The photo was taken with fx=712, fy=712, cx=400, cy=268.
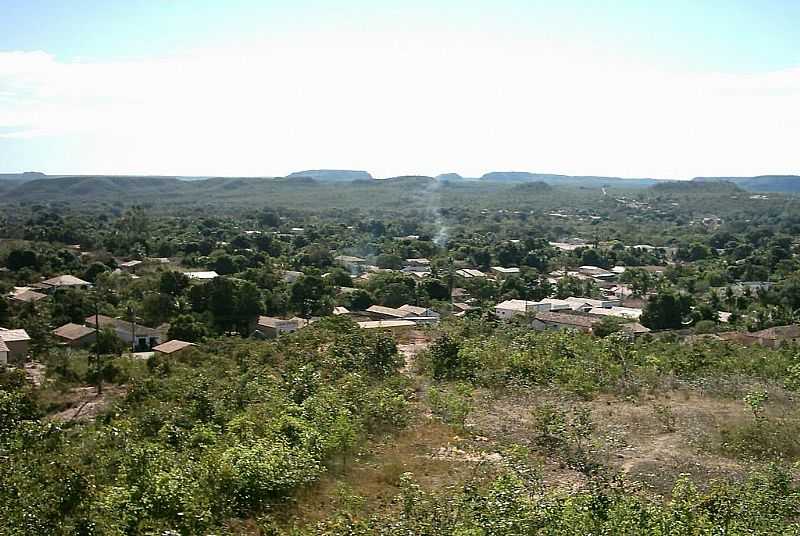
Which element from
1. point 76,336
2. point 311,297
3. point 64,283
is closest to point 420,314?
point 311,297

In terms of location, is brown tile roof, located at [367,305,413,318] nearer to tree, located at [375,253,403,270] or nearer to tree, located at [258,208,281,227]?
tree, located at [375,253,403,270]

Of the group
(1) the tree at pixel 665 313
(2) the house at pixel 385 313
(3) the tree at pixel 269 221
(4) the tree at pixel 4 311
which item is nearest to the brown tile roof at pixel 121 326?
(4) the tree at pixel 4 311

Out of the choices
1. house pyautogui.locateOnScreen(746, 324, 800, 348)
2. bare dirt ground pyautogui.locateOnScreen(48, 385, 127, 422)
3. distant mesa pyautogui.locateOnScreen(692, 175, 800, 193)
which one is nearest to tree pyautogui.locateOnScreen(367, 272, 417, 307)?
house pyautogui.locateOnScreen(746, 324, 800, 348)

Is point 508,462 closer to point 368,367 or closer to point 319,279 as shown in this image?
point 368,367

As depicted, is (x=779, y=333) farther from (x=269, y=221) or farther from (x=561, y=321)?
(x=269, y=221)

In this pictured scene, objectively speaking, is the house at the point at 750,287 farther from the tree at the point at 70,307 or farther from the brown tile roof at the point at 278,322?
the tree at the point at 70,307

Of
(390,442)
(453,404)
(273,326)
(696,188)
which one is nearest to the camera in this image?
(390,442)
